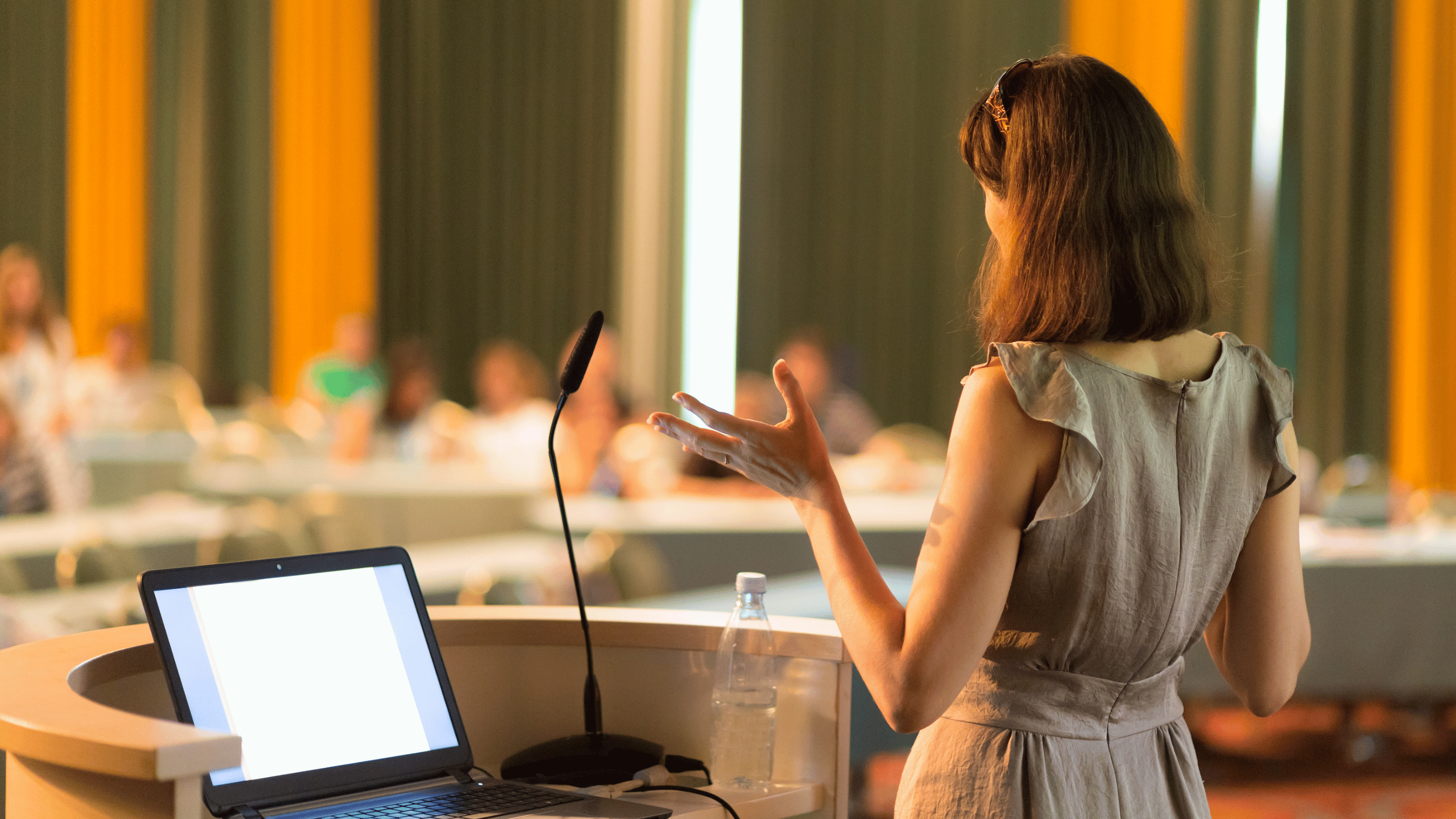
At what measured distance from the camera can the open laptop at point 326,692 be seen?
44.2 inches

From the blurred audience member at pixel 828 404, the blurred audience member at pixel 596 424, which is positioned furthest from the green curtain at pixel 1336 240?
the blurred audience member at pixel 596 424

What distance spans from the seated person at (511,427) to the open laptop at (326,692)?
201 inches

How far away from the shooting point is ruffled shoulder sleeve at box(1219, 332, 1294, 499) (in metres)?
1.18

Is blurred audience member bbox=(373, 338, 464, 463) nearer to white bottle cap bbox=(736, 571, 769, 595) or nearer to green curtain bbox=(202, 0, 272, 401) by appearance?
green curtain bbox=(202, 0, 272, 401)

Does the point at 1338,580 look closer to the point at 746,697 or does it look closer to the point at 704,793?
the point at 746,697

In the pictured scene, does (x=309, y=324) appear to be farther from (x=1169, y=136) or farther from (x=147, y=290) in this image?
(x=1169, y=136)

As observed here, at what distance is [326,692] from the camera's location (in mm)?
1201

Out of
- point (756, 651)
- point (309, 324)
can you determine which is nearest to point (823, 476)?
point (756, 651)

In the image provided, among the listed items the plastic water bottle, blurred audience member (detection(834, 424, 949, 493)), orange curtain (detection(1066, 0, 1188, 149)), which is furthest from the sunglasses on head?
orange curtain (detection(1066, 0, 1188, 149))

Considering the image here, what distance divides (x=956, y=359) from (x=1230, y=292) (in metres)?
7.94

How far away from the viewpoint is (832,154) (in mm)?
9242

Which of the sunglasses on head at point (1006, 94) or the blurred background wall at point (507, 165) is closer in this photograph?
the sunglasses on head at point (1006, 94)

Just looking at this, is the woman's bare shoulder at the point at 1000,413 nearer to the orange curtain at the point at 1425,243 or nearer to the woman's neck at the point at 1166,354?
the woman's neck at the point at 1166,354

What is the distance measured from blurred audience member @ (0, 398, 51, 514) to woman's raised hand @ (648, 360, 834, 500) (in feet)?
14.2
